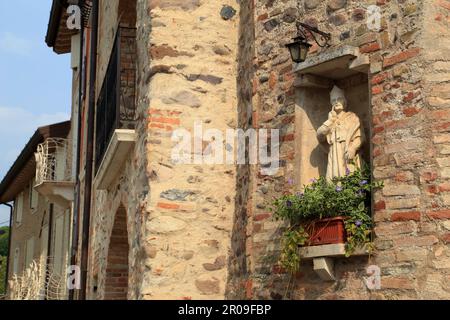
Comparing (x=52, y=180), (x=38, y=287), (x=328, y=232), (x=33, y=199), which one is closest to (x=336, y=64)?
(x=328, y=232)

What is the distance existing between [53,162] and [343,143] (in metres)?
12.9

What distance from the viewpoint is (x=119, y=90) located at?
28.6ft

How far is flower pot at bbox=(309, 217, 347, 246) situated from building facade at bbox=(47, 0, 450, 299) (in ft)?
0.60

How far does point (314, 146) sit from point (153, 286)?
202 centimetres

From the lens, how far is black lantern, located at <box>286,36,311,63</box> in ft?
20.8

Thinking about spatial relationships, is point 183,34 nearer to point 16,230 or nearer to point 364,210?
point 364,210

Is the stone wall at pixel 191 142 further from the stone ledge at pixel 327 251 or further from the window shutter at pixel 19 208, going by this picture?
the window shutter at pixel 19 208

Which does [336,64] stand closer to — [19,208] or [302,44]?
[302,44]

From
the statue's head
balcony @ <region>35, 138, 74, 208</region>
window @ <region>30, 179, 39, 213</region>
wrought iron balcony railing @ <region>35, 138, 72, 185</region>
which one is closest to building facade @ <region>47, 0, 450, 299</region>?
the statue's head

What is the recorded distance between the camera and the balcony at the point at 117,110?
27.9 feet

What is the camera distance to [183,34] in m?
7.71

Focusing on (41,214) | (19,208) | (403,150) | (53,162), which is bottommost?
(403,150)

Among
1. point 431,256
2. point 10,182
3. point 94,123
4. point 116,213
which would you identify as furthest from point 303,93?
point 10,182

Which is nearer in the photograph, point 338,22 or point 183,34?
point 338,22
